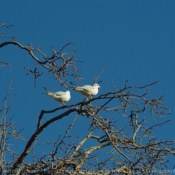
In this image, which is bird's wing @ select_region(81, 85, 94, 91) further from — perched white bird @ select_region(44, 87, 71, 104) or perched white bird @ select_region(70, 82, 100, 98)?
perched white bird @ select_region(44, 87, 71, 104)

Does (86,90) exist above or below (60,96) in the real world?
below

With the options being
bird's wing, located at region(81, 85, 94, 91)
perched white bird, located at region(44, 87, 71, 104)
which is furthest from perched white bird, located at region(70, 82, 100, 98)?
perched white bird, located at region(44, 87, 71, 104)

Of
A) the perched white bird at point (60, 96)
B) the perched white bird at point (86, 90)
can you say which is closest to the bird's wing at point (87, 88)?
the perched white bird at point (86, 90)

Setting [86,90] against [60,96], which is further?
[60,96]

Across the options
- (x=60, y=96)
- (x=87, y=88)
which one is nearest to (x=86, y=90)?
(x=87, y=88)

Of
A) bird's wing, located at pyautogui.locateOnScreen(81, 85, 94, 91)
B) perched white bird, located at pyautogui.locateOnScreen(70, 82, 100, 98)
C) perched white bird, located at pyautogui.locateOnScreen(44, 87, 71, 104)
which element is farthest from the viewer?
perched white bird, located at pyautogui.locateOnScreen(44, 87, 71, 104)

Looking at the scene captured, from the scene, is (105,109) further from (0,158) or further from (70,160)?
(0,158)

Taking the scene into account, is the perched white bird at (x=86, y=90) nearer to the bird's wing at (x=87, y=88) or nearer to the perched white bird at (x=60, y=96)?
the bird's wing at (x=87, y=88)

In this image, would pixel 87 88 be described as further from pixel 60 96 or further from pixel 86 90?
pixel 60 96

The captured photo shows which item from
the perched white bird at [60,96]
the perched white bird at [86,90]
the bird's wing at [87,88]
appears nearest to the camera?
the perched white bird at [86,90]

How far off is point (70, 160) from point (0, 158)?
68.5 inches

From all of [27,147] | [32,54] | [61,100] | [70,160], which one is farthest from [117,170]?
[61,100]

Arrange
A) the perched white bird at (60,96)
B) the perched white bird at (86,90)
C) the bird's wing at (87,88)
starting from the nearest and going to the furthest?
1. the perched white bird at (86,90)
2. the bird's wing at (87,88)
3. the perched white bird at (60,96)

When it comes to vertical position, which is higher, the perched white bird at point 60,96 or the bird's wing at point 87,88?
the perched white bird at point 60,96
